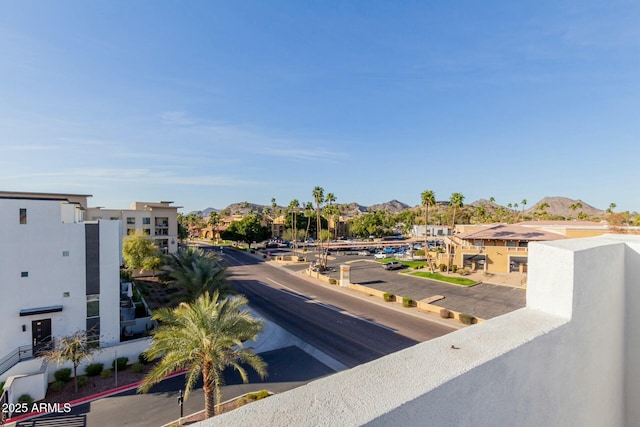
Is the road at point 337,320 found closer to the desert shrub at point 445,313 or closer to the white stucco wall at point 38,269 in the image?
the desert shrub at point 445,313

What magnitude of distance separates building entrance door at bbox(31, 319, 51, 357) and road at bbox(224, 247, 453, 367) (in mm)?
13064

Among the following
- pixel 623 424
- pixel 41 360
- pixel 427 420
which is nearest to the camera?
pixel 427 420

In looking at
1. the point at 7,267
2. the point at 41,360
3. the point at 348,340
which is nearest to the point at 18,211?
the point at 7,267

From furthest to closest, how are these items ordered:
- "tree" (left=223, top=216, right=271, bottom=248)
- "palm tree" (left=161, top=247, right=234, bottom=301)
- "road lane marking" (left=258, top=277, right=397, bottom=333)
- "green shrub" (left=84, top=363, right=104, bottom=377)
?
"tree" (left=223, top=216, right=271, bottom=248)
"road lane marking" (left=258, top=277, right=397, bottom=333)
"palm tree" (left=161, top=247, right=234, bottom=301)
"green shrub" (left=84, top=363, right=104, bottom=377)

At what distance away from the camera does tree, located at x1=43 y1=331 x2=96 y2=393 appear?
46.9 feet

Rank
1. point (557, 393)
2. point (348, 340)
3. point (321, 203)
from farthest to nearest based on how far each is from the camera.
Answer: point (321, 203) → point (348, 340) → point (557, 393)

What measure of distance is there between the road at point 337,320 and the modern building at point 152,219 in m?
17.9

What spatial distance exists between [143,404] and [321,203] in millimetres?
38912

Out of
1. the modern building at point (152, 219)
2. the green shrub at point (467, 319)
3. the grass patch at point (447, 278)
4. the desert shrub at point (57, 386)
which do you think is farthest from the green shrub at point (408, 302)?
the modern building at point (152, 219)

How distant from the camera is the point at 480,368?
2021 millimetres

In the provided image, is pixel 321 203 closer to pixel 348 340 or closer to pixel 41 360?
pixel 348 340

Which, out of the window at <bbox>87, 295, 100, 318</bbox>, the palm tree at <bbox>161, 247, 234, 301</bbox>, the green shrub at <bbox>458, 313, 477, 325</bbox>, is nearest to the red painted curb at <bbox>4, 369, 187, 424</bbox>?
the window at <bbox>87, 295, 100, 318</bbox>

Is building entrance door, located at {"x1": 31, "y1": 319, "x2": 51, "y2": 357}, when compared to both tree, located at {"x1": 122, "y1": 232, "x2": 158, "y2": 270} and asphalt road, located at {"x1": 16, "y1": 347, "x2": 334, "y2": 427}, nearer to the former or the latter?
asphalt road, located at {"x1": 16, "y1": 347, "x2": 334, "y2": 427}

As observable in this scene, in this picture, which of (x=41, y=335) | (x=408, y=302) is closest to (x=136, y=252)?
(x=41, y=335)
